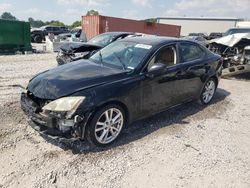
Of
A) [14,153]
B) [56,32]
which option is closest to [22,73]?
[14,153]

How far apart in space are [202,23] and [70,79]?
72766mm

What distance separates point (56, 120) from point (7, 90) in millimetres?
3559

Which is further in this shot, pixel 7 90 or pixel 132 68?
pixel 7 90

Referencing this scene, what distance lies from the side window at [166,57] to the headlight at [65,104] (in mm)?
1454

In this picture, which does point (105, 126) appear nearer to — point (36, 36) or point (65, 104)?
point (65, 104)

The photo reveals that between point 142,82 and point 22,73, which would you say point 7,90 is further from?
point 142,82

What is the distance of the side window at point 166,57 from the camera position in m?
4.29

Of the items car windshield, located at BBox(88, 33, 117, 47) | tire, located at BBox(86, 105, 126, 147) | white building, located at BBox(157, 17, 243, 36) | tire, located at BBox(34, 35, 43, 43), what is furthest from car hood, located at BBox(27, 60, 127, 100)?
white building, located at BBox(157, 17, 243, 36)

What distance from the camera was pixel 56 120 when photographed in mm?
3355

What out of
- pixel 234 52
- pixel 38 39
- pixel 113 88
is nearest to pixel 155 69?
pixel 113 88

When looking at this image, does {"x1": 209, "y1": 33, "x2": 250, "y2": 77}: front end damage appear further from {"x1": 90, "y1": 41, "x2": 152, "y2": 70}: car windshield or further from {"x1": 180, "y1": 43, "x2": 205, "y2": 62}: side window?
{"x1": 90, "y1": 41, "x2": 152, "y2": 70}: car windshield

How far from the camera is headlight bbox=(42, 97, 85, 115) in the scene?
3281mm

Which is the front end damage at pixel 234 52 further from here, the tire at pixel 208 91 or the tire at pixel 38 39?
the tire at pixel 38 39

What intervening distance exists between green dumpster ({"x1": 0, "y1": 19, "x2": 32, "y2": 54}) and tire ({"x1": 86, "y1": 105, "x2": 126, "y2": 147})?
511 inches
